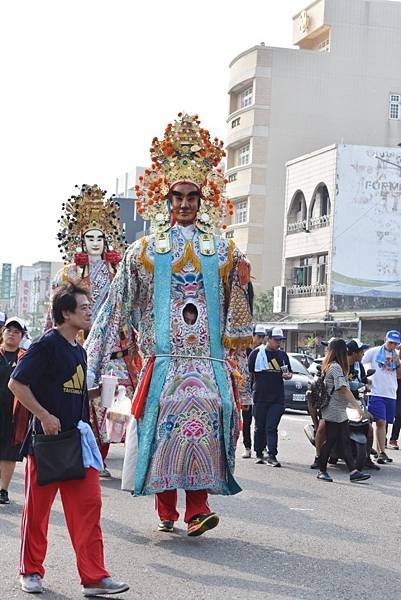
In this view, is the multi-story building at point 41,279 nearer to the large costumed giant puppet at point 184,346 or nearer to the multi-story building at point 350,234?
the multi-story building at point 350,234

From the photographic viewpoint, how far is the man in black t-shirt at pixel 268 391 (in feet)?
44.9

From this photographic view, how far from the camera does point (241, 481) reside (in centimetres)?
1162

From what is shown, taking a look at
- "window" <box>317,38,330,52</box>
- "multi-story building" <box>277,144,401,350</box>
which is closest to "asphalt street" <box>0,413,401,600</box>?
"multi-story building" <box>277,144,401,350</box>

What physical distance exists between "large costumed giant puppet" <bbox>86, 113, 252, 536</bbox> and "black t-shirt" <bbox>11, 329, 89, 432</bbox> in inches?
53.9

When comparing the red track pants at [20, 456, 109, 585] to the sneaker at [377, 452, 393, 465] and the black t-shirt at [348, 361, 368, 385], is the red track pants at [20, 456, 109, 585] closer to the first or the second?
the black t-shirt at [348, 361, 368, 385]

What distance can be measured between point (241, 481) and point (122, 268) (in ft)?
13.4

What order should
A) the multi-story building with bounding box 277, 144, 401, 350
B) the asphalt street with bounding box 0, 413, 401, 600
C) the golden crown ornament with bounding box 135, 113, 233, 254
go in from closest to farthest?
the asphalt street with bounding box 0, 413, 401, 600 < the golden crown ornament with bounding box 135, 113, 233, 254 < the multi-story building with bounding box 277, 144, 401, 350

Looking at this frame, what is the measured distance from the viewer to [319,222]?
5572 centimetres

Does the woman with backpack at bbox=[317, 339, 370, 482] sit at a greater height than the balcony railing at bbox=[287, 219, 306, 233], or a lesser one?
lesser

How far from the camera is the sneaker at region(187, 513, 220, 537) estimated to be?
25.3ft

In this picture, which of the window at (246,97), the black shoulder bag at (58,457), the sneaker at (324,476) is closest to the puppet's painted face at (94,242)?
the sneaker at (324,476)

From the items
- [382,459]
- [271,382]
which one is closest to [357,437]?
[382,459]

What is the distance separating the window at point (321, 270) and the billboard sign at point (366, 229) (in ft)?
4.57

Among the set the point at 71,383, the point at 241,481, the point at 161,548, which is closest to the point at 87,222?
the point at 241,481
